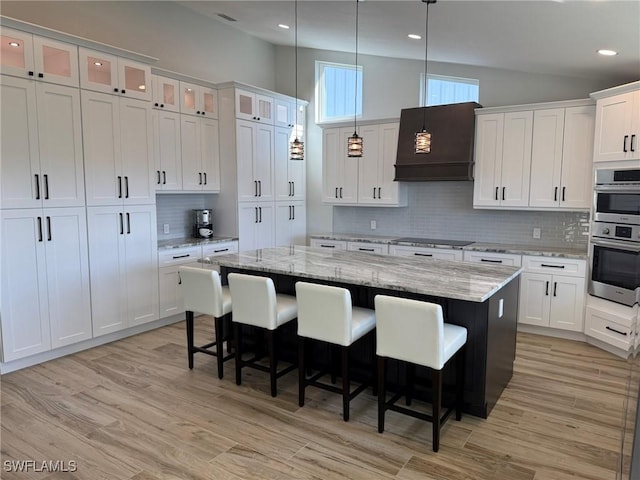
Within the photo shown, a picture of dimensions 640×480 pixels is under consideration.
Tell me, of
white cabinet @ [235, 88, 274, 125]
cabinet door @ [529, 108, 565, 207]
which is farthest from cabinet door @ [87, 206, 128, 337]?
cabinet door @ [529, 108, 565, 207]

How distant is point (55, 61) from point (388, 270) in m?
3.44

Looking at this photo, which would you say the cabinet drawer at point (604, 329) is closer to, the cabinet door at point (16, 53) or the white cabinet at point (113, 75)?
the white cabinet at point (113, 75)

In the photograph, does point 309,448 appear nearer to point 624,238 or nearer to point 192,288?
point 192,288

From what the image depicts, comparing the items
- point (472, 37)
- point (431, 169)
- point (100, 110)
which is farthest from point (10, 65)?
point (431, 169)

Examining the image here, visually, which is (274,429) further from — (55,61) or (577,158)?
(577,158)

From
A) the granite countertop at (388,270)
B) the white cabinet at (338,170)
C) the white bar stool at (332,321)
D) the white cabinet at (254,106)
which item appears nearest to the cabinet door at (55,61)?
the white cabinet at (254,106)

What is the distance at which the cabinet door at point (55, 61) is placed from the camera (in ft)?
11.9

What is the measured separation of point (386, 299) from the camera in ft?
8.52

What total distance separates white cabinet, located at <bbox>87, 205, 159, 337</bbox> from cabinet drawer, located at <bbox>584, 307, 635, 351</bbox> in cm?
461

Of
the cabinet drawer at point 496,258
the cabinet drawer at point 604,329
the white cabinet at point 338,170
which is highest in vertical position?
the white cabinet at point 338,170

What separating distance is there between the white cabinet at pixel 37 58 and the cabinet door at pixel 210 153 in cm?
174

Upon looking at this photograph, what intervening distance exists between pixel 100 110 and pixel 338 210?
11.9ft

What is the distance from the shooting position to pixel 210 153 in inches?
220

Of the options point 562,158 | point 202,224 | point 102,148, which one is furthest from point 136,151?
point 562,158
